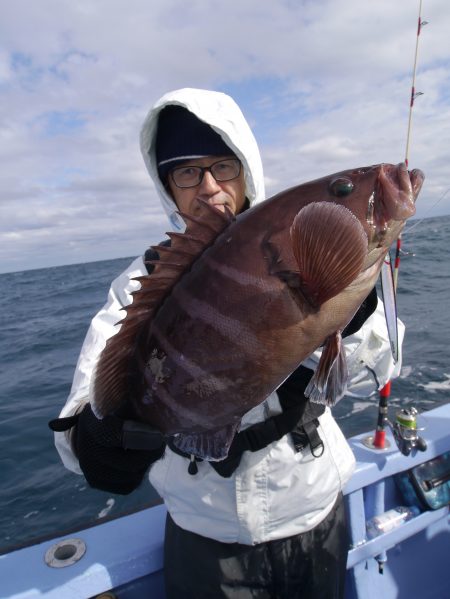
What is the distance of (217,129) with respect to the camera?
7.86 feet

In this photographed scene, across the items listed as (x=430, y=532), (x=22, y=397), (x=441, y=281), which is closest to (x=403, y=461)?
(x=430, y=532)

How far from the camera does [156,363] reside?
1630 mm

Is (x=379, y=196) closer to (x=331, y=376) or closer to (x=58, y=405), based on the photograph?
(x=331, y=376)

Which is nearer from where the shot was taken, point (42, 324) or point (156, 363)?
point (156, 363)

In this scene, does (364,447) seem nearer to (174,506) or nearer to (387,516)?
(387,516)

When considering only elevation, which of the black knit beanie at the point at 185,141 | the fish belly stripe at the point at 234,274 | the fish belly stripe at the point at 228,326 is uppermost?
the black knit beanie at the point at 185,141

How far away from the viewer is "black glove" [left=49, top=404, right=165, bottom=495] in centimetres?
168

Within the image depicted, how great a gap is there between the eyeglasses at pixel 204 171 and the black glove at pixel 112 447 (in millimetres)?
1398

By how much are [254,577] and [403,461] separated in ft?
5.89

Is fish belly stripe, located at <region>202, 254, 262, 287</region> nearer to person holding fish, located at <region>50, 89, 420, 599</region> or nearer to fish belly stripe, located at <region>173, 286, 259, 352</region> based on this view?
person holding fish, located at <region>50, 89, 420, 599</region>

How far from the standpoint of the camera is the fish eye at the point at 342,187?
160cm

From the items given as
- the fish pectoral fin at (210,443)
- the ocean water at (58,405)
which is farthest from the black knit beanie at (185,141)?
the ocean water at (58,405)

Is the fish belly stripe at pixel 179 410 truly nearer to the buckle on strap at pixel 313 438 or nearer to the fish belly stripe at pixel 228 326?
the fish belly stripe at pixel 228 326

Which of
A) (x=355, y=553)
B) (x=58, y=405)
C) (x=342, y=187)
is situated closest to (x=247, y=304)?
(x=342, y=187)
